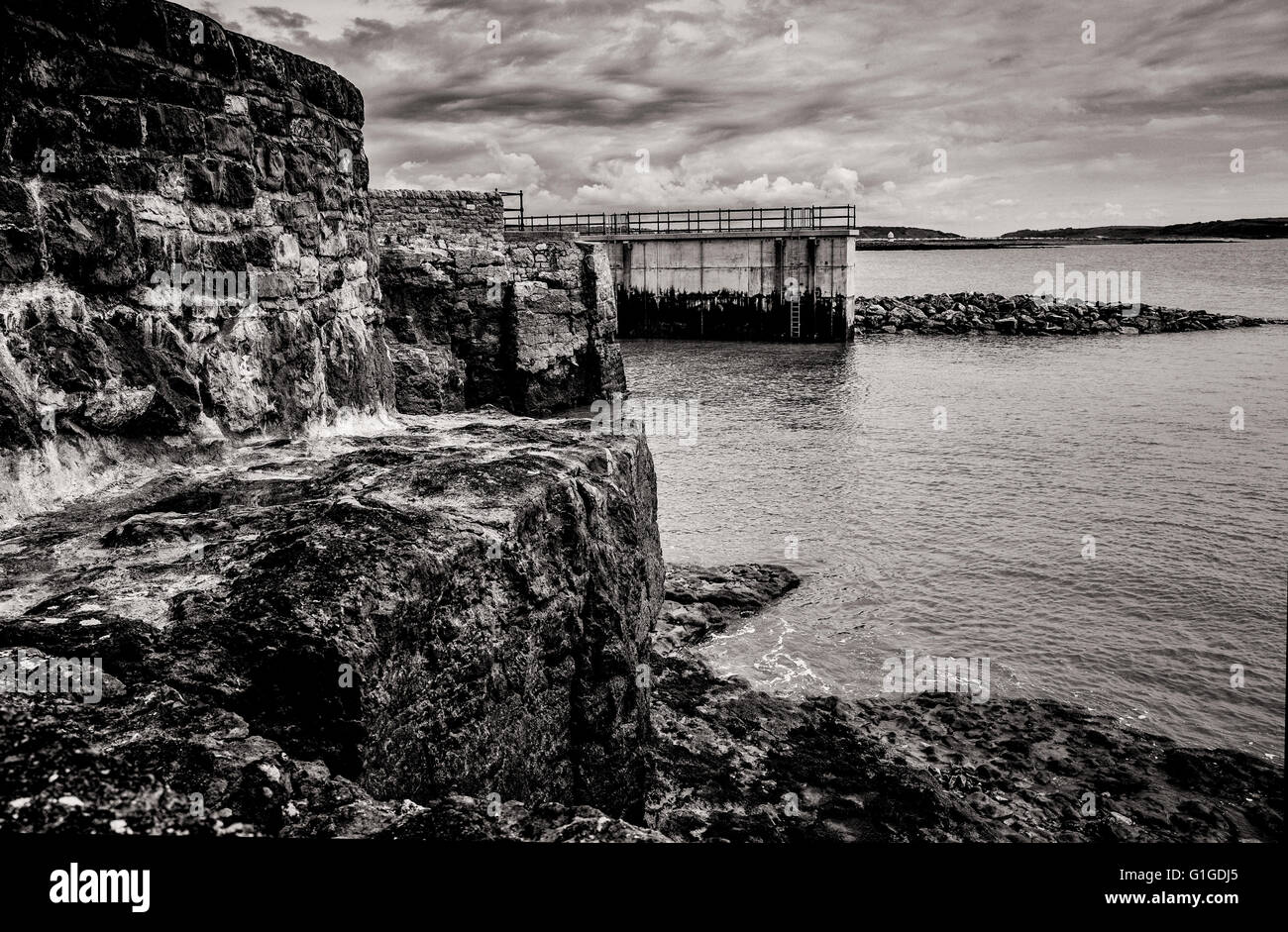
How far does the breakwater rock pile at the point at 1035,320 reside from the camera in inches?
1630

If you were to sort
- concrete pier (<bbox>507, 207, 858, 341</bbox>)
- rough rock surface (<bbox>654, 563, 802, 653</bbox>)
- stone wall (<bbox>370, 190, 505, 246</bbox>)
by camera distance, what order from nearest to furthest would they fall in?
rough rock surface (<bbox>654, 563, 802, 653</bbox>) → stone wall (<bbox>370, 190, 505, 246</bbox>) → concrete pier (<bbox>507, 207, 858, 341</bbox>)

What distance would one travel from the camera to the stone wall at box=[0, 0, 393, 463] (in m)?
4.29

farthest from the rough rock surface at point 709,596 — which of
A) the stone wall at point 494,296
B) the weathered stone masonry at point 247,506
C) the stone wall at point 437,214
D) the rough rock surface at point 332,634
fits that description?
the stone wall at point 437,214

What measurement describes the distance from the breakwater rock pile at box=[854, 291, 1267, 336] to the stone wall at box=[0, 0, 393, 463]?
37233 millimetres

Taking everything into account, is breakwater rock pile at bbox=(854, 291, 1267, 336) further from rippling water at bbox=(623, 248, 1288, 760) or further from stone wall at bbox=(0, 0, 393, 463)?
stone wall at bbox=(0, 0, 393, 463)

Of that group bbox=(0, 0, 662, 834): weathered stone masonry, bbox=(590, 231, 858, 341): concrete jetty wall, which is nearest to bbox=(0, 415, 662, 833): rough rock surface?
bbox=(0, 0, 662, 834): weathered stone masonry

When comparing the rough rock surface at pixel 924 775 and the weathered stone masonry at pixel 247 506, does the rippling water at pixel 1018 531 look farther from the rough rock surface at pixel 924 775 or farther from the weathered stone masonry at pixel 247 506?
the weathered stone masonry at pixel 247 506

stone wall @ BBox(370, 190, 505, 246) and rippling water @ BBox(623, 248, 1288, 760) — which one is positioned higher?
stone wall @ BBox(370, 190, 505, 246)

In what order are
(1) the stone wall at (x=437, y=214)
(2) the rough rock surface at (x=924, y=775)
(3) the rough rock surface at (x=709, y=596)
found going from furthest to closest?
(1) the stone wall at (x=437, y=214), (3) the rough rock surface at (x=709, y=596), (2) the rough rock surface at (x=924, y=775)

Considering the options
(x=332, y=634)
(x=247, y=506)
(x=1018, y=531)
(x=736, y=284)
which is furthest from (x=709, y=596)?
(x=736, y=284)

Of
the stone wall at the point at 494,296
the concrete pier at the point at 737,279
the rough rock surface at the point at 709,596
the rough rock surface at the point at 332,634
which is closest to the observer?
the rough rock surface at the point at 332,634

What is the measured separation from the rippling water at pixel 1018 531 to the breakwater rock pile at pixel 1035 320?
Answer: 1419cm
